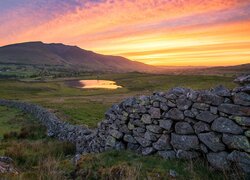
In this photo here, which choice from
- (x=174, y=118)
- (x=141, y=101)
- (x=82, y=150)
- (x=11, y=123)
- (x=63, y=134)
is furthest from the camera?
(x=11, y=123)

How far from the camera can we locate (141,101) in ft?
35.8

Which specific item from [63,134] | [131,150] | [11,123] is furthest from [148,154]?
[11,123]

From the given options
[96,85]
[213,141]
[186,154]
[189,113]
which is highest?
[189,113]

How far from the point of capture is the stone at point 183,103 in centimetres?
886

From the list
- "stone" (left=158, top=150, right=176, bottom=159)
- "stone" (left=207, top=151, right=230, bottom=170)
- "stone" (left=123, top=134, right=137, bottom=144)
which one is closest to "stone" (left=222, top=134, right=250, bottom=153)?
"stone" (left=207, top=151, right=230, bottom=170)

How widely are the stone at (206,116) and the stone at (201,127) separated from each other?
125mm

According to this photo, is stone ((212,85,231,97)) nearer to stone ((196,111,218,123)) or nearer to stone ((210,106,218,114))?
stone ((210,106,218,114))

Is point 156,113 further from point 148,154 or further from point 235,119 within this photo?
point 235,119

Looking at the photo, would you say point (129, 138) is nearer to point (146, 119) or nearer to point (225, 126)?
point (146, 119)

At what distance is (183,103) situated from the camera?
9016mm

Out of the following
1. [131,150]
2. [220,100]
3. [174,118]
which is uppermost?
[220,100]

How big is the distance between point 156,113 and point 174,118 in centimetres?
87

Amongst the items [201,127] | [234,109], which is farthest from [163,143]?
[234,109]

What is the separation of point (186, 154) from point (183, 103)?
157cm
